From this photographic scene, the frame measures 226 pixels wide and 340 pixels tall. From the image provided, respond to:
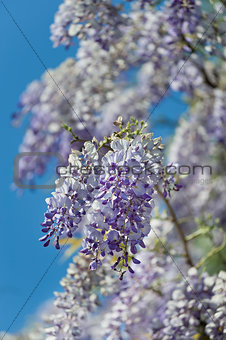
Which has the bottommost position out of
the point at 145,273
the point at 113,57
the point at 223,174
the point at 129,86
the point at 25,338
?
the point at 145,273

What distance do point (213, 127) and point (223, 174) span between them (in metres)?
0.31

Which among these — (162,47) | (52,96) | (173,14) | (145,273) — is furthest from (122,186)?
(52,96)

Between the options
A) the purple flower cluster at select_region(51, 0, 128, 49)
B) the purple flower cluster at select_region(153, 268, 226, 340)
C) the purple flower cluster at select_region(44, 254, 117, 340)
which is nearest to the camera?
the purple flower cluster at select_region(153, 268, 226, 340)

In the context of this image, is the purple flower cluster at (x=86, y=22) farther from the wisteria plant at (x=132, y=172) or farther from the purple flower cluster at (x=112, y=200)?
the purple flower cluster at (x=112, y=200)

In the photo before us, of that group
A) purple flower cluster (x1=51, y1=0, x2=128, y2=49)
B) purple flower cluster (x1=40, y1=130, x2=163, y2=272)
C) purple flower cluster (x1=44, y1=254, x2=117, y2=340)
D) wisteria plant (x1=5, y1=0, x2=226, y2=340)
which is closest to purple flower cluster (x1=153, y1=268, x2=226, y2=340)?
wisteria plant (x1=5, y1=0, x2=226, y2=340)

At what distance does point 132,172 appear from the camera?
90 centimetres

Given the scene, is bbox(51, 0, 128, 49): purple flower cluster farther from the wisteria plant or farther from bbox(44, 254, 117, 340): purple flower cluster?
bbox(44, 254, 117, 340): purple flower cluster

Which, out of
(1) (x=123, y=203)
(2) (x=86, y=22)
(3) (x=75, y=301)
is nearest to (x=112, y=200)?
(1) (x=123, y=203)

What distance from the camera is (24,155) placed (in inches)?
100

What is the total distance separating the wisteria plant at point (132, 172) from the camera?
3.06 feet

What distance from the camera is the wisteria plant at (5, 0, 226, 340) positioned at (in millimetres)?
933

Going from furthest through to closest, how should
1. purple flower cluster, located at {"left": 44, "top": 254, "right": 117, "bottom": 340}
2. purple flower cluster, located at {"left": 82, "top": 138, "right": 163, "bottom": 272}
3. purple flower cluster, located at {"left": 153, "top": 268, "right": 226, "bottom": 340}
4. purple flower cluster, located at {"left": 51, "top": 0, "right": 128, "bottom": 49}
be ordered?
purple flower cluster, located at {"left": 51, "top": 0, "right": 128, "bottom": 49} → purple flower cluster, located at {"left": 44, "top": 254, "right": 117, "bottom": 340} → purple flower cluster, located at {"left": 153, "top": 268, "right": 226, "bottom": 340} → purple flower cluster, located at {"left": 82, "top": 138, "right": 163, "bottom": 272}

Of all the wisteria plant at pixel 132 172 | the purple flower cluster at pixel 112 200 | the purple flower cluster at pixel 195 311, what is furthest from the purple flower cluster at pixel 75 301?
the purple flower cluster at pixel 112 200

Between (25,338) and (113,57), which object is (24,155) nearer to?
(113,57)
